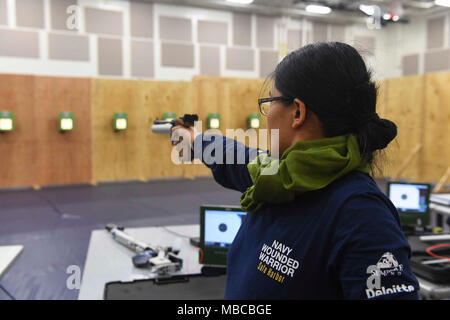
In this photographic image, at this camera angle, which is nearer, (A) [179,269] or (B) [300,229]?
(B) [300,229]

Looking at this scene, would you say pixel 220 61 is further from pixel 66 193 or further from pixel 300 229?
pixel 300 229

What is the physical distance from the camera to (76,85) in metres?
8.34

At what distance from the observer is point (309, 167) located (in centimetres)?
90

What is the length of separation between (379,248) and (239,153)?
0.80 metres

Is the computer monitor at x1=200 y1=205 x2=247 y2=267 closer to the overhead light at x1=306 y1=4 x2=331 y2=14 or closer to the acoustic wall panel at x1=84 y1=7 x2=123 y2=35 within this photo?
the acoustic wall panel at x1=84 y1=7 x2=123 y2=35

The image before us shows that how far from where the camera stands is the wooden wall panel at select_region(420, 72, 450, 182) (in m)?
8.68

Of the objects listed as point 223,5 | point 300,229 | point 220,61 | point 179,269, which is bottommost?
point 179,269

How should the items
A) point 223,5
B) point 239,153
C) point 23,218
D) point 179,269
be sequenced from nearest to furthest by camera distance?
1. point 239,153
2. point 179,269
3. point 23,218
4. point 223,5

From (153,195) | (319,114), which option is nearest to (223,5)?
(153,195)

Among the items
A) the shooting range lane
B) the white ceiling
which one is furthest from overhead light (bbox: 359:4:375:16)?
the shooting range lane

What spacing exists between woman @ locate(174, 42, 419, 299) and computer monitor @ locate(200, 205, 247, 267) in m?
1.16

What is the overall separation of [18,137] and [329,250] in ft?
27.9

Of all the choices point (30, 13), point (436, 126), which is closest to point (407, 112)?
point (436, 126)

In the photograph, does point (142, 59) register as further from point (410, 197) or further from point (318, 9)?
Answer: point (410, 197)
